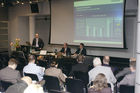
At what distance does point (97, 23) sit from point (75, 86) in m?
5.01

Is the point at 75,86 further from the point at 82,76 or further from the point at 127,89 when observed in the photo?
the point at 127,89

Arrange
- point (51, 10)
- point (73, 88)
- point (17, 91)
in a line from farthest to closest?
point (51, 10), point (73, 88), point (17, 91)

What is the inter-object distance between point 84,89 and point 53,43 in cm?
666

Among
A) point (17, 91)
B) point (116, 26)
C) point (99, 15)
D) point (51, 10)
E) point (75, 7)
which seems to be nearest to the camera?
point (17, 91)

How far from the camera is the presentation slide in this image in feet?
25.8

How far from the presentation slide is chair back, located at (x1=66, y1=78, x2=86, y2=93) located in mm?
4375

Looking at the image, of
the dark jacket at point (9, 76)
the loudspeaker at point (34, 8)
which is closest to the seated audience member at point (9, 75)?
the dark jacket at point (9, 76)

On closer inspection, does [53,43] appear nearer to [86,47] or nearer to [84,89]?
[86,47]

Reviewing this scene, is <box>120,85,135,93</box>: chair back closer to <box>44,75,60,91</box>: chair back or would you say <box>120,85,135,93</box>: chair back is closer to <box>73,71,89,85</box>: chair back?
<box>73,71,89,85</box>: chair back

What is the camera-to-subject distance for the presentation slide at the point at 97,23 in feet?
25.8

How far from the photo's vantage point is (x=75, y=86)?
13.3ft

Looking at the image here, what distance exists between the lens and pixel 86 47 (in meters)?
9.35

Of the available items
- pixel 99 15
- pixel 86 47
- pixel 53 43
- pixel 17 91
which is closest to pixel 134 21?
pixel 99 15

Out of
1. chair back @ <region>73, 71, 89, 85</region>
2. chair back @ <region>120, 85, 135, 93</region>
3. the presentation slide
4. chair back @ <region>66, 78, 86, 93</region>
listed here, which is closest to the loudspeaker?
the presentation slide
